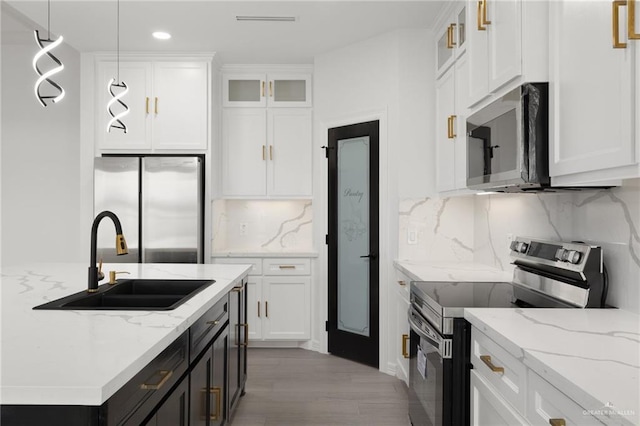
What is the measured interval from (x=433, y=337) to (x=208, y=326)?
1.00m

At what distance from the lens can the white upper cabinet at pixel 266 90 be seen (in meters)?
4.75

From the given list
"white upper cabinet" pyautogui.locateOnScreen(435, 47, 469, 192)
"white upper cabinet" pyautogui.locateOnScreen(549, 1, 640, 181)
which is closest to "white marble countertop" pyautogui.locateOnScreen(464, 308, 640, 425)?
"white upper cabinet" pyautogui.locateOnScreen(549, 1, 640, 181)

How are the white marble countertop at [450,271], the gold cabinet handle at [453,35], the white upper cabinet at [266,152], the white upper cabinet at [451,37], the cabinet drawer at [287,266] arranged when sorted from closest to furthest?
the white marble countertop at [450,271] < the white upper cabinet at [451,37] < the gold cabinet handle at [453,35] < the cabinet drawer at [287,266] < the white upper cabinet at [266,152]

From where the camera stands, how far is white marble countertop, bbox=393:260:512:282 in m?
2.79

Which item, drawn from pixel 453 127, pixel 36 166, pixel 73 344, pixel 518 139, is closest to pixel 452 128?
pixel 453 127

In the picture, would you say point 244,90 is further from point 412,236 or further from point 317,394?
point 317,394

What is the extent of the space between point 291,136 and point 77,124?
236 centimetres

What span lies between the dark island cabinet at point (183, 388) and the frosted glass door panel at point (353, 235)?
4.01 feet

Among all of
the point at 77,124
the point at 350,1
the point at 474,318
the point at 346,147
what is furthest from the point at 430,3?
the point at 77,124

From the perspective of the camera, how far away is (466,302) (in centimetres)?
205

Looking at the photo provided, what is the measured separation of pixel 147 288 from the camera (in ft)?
8.13

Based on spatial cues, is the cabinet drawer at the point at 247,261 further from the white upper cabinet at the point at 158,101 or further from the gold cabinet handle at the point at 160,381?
the gold cabinet handle at the point at 160,381

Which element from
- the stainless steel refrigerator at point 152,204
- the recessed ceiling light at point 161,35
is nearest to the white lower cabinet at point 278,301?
the stainless steel refrigerator at point 152,204

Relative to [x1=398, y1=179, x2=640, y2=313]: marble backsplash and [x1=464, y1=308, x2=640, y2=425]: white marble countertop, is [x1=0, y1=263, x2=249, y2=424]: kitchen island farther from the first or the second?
[x1=398, y1=179, x2=640, y2=313]: marble backsplash
